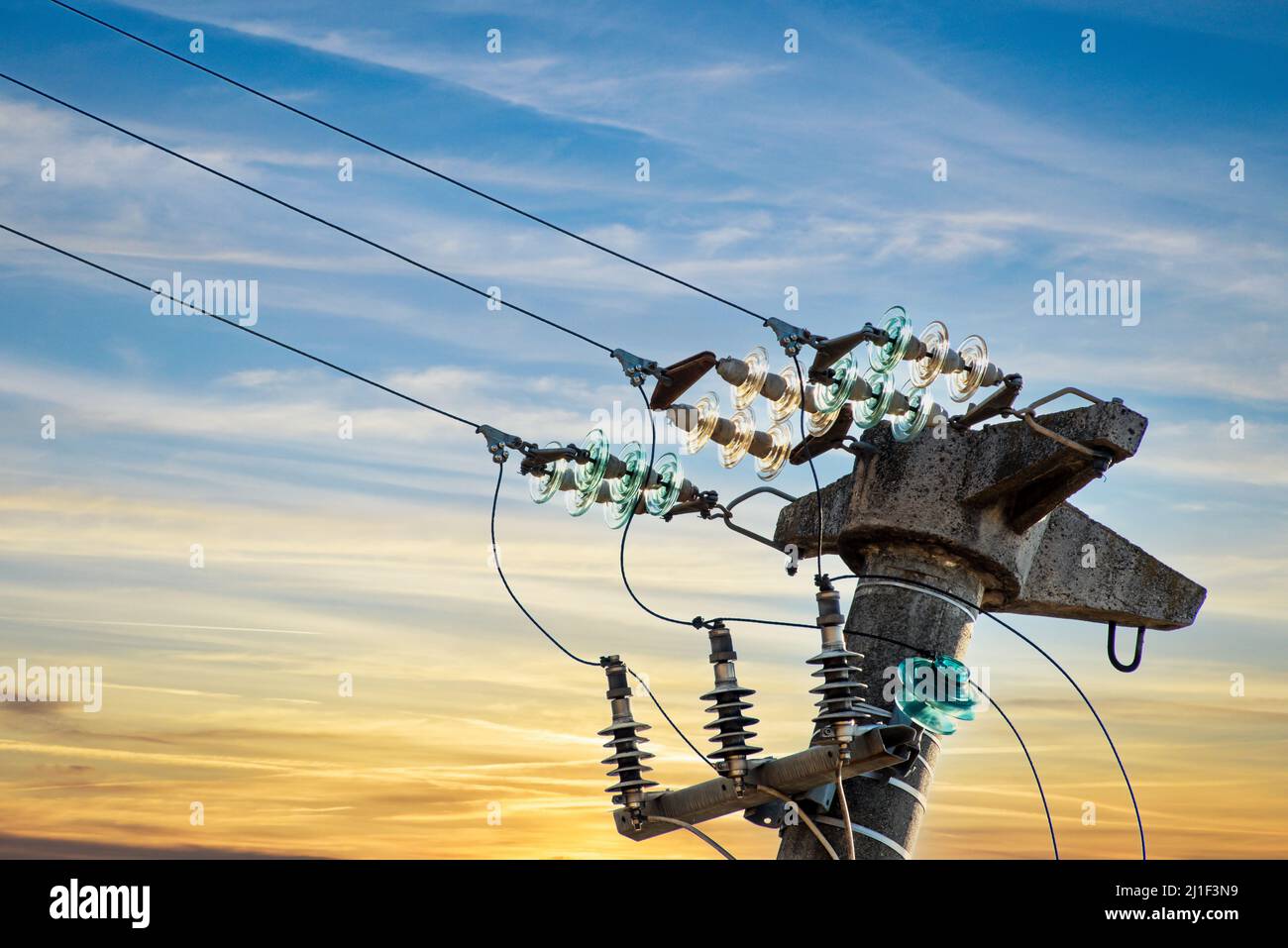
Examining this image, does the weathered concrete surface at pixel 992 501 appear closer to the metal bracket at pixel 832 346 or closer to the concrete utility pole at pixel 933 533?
the concrete utility pole at pixel 933 533

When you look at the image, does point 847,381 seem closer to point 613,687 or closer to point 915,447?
point 915,447

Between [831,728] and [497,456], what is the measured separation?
2668mm

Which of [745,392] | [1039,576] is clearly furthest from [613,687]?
[1039,576]

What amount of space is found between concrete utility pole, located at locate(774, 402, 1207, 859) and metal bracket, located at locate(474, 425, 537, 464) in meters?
2.80

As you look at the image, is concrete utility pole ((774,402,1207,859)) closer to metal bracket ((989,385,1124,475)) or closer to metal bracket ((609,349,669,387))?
metal bracket ((989,385,1124,475))

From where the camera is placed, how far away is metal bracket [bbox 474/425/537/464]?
9.41 m

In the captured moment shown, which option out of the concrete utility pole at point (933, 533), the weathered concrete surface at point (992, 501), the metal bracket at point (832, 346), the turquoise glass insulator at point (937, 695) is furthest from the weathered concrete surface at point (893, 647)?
the metal bracket at point (832, 346)

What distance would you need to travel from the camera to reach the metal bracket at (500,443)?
9.41 meters

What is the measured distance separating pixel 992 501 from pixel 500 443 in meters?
3.72

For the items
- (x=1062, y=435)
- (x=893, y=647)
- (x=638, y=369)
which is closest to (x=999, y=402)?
(x=1062, y=435)

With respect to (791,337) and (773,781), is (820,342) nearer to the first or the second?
(791,337)

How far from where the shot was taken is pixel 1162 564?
12078 millimetres

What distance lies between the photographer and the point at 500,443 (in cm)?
941

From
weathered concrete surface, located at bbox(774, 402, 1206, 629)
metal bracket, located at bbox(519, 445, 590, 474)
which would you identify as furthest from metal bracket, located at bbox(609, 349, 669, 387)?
weathered concrete surface, located at bbox(774, 402, 1206, 629)
